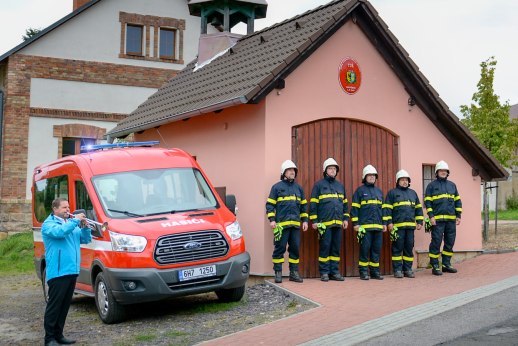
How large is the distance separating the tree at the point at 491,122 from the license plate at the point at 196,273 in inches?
493

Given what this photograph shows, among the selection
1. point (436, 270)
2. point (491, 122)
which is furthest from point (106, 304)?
point (491, 122)

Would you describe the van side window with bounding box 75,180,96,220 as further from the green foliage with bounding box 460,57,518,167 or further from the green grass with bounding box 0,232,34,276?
the green foliage with bounding box 460,57,518,167

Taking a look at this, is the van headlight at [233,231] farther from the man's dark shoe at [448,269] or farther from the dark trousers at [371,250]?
the man's dark shoe at [448,269]

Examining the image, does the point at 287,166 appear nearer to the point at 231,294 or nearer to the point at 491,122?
the point at 231,294

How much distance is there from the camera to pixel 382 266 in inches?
500

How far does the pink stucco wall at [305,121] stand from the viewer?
11.6 meters

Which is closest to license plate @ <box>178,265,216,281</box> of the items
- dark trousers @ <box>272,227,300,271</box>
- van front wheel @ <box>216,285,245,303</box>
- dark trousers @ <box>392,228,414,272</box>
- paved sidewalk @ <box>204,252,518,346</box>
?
van front wheel @ <box>216,285,245,303</box>

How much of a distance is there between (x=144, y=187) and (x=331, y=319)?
11.1 ft

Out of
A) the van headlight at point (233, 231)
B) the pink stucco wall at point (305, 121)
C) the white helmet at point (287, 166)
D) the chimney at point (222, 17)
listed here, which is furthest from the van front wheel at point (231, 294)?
the chimney at point (222, 17)

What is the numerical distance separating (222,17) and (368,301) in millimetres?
11282

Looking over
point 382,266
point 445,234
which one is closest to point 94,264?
point 382,266

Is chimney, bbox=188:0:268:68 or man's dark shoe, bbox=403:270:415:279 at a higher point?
chimney, bbox=188:0:268:68

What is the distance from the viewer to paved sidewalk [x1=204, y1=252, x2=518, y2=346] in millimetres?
7586

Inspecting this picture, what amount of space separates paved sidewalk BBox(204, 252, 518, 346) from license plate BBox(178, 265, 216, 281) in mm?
1129
